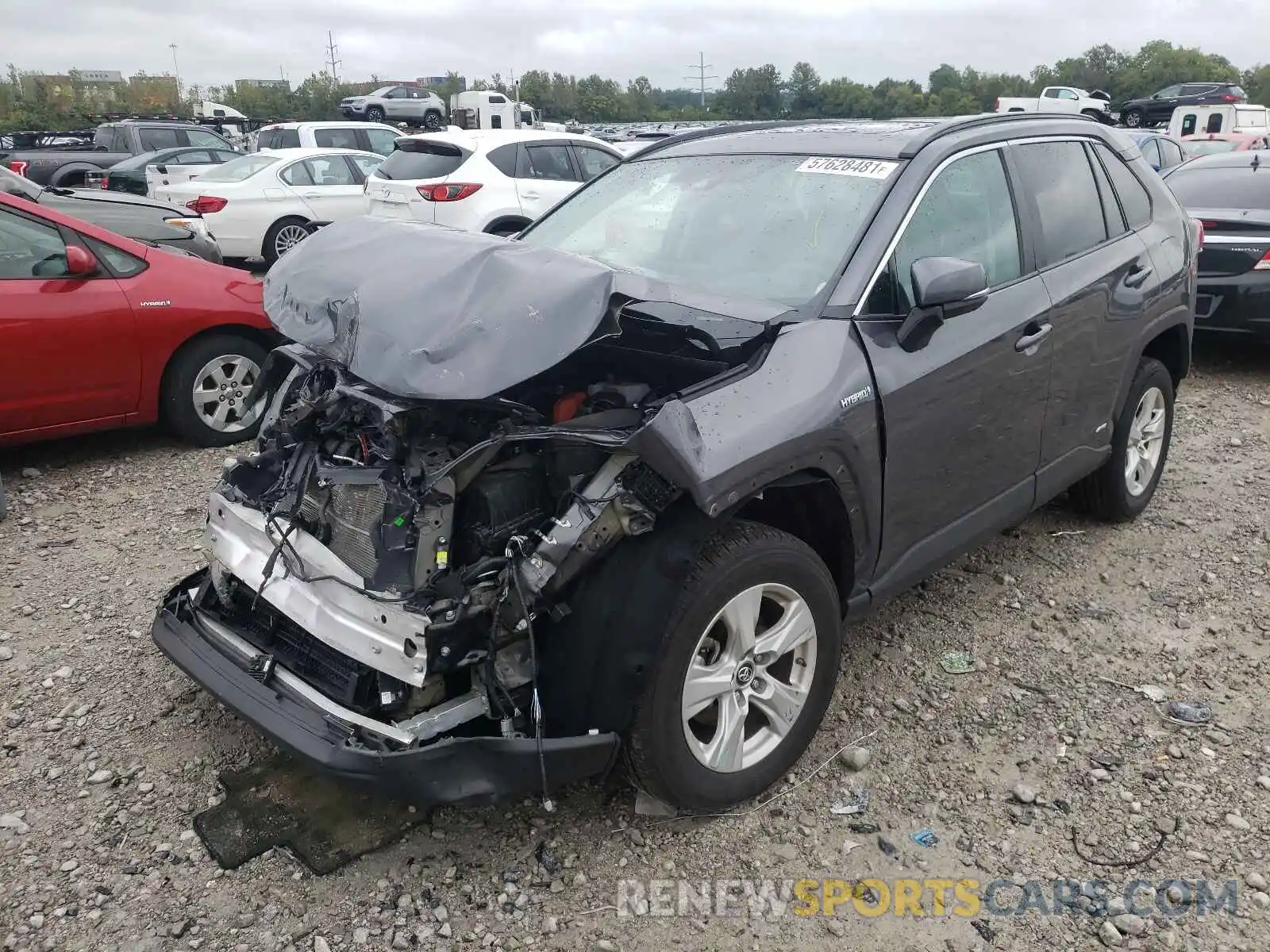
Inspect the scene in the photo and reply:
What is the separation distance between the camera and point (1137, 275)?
4234mm

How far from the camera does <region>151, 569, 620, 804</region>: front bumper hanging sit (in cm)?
245

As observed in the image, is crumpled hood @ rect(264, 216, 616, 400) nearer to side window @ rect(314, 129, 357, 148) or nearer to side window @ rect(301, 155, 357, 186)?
side window @ rect(301, 155, 357, 186)

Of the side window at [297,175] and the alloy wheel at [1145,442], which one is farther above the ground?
the side window at [297,175]

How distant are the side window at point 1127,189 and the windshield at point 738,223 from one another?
1541mm

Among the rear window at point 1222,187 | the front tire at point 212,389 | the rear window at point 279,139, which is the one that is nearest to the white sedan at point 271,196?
the rear window at point 279,139

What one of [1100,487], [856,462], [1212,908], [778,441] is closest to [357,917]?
[778,441]

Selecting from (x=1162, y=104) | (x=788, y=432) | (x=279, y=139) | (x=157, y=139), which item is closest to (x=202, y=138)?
(x=157, y=139)

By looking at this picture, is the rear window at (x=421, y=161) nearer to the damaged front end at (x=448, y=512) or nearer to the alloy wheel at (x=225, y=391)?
the alloy wheel at (x=225, y=391)

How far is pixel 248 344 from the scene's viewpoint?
19.5 ft

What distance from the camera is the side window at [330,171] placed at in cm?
1215

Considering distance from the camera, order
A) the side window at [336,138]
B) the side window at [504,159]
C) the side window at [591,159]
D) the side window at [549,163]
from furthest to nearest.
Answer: the side window at [336,138]
the side window at [591,159]
the side window at [549,163]
the side window at [504,159]

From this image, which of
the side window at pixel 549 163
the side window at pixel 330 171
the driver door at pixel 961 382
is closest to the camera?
the driver door at pixel 961 382

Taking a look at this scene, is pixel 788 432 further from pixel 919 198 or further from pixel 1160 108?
pixel 1160 108

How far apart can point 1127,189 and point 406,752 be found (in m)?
3.89
